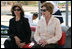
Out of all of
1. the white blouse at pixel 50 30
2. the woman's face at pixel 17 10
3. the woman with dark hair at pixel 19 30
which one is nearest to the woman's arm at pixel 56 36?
the white blouse at pixel 50 30

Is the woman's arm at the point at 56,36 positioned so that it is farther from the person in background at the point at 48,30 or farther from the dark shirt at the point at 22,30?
the dark shirt at the point at 22,30

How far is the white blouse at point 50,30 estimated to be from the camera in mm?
3412

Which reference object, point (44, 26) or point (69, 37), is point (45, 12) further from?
point (69, 37)

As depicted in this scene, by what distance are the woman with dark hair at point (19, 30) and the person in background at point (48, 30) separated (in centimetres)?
32

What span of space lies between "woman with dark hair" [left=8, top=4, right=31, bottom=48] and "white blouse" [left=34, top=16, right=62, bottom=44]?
0.33 metres

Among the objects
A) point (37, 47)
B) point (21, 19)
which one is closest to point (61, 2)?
point (21, 19)

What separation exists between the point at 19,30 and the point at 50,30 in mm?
608

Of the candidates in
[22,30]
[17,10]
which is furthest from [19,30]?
[17,10]

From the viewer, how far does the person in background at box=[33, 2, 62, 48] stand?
339cm

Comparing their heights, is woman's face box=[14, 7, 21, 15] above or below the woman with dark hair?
above

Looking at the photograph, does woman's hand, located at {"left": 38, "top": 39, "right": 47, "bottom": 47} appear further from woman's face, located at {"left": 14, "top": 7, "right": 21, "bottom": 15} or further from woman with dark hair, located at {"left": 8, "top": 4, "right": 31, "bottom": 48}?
woman's face, located at {"left": 14, "top": 7, "right": 21, "bottom": 15}

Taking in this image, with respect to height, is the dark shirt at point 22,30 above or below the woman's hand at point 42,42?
above

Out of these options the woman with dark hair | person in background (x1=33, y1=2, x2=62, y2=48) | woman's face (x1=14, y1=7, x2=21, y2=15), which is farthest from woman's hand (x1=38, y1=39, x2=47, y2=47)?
woman's face (x1=14, y1=7, x2=21, y2=15)

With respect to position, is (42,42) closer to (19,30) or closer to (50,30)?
(50,30)
